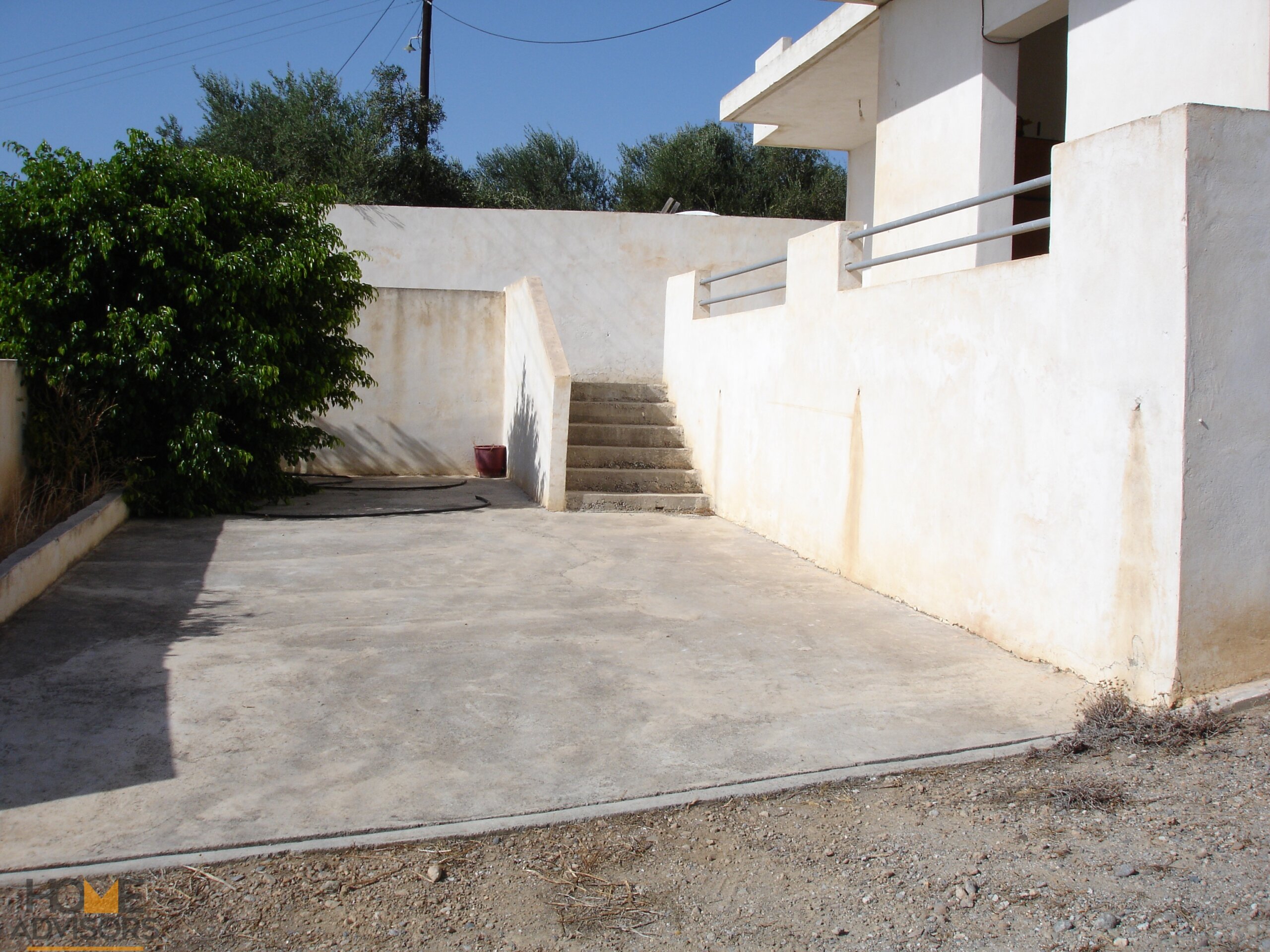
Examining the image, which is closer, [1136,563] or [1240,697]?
[1240,697]

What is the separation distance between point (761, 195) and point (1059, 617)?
2375cm

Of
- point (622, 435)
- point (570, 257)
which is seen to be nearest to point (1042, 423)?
point (622, 435)

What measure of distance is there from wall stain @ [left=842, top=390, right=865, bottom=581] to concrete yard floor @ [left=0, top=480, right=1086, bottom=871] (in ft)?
0.67

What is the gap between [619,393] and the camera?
1152cm

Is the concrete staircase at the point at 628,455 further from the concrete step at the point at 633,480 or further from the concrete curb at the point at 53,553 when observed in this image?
the concrete curb at the point at 53,553

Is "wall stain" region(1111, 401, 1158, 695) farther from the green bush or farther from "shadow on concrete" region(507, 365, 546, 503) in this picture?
the green bush

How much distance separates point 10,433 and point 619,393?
5.95 metres

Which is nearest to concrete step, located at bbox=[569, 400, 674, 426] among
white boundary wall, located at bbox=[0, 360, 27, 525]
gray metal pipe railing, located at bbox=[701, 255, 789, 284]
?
gray metal pipe railing, located at bbox=[701, 255, 789, 284]

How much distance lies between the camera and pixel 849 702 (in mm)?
4426

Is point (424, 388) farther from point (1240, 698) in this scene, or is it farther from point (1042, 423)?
point (1240, 698)

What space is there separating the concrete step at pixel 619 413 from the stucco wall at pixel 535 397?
1.63ft

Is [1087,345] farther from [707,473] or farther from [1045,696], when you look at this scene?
[707,473]

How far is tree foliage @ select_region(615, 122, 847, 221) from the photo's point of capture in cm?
2673

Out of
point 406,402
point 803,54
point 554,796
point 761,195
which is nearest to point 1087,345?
point 554,796
